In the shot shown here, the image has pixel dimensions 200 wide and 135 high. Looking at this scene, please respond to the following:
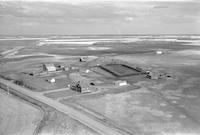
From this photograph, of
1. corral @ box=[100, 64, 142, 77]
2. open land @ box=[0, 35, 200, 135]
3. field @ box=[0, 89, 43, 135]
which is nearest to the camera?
field @ box=[0, 89, 43, 135]

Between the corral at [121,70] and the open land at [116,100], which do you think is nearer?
the open land at [116,100]

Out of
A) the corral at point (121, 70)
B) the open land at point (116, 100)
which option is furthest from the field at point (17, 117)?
the corral at point (121, 70)

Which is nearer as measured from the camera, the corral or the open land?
the open land

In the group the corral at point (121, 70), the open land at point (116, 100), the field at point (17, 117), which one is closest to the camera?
the field at point (17, 117)

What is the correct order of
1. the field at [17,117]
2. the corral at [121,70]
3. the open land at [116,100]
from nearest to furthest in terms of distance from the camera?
the field at [17,117] < the open land at [116,100] < the corral at [121,70]

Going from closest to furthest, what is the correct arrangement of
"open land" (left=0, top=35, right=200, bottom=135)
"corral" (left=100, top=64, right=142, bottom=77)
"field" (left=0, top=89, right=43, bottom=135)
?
"field" (left=0, top=89, right=43, bottom=135) → "open land" (left=0, top=35, right=200, bottom=135) → "corral" (left=100, top=64, right=142, bottom=77)

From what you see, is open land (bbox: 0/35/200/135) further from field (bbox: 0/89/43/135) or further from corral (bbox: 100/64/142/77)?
field (bbox: 0/89/43/135)

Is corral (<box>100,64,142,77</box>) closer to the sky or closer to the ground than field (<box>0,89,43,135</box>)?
closer to the sky

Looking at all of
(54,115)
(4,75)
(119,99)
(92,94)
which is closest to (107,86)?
(92,94)

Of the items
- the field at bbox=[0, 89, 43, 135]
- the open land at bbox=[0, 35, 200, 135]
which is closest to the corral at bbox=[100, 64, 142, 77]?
the open land at bbox=[0, 35, 200, 135]

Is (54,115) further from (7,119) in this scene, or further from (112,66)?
(112,66)

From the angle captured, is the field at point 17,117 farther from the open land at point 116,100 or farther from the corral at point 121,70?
the corral at point 121,70

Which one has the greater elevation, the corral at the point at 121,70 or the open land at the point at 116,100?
the corral at the point at 121,70
